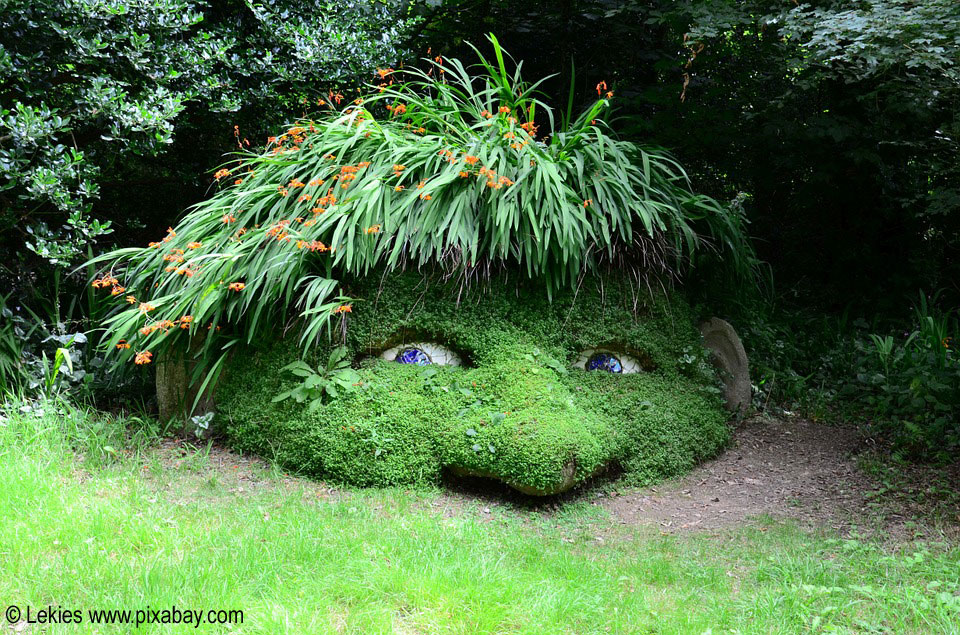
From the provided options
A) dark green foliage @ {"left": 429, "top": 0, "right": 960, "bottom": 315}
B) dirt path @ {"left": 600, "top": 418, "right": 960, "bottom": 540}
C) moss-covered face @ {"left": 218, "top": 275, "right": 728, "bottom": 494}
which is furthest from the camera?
dark green foliage @ {"left": 429, "top": 0, "right": 960, "bottom": 315}

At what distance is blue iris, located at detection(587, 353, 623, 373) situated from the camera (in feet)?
13.9

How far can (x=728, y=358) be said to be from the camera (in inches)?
189

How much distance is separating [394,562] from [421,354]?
1.42 metres

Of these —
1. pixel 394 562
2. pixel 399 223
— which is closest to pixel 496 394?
pixel 399 223

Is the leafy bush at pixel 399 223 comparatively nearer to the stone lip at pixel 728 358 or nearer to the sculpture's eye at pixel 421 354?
the sculpture's eye at pixel 421 354

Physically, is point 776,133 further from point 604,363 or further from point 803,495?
point 803,495

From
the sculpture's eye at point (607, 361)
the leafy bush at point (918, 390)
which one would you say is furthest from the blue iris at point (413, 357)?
the leafy bush at point (918, 390)

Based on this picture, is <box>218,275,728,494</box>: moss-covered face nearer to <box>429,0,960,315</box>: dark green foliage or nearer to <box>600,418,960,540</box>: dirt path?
<box>600,418,960,540</box>: dirt path

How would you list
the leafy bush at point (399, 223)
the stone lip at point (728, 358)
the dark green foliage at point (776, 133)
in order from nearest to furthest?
the leafy bush at point (399, 223) < the stone lip at point (728, 358) < the dark green foliage at point (776, 133)

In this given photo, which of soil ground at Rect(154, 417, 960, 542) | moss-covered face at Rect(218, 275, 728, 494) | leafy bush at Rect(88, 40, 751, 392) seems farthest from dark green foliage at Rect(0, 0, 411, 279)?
soil ground at Rect(154, 417, 960, 542)

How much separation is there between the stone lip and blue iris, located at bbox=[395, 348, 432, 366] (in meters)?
1.83

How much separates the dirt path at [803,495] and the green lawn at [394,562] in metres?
0.18

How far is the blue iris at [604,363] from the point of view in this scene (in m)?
4.23

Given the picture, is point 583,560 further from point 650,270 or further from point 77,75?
point 77,75
